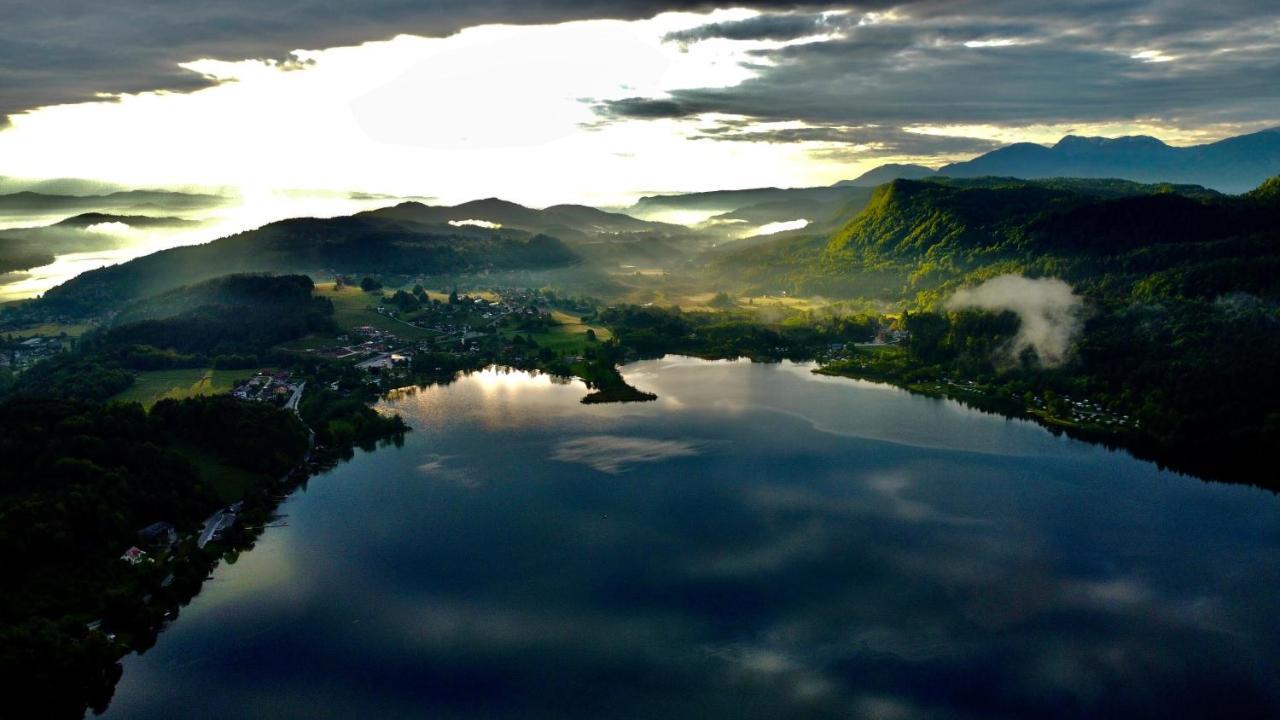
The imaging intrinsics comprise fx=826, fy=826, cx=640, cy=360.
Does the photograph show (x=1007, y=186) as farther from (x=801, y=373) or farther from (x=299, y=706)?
(x=299, y=706)

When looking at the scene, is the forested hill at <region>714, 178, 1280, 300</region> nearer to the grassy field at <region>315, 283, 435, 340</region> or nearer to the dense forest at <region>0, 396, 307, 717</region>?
the grassy field at <region>315, 283, 435, 340</region>

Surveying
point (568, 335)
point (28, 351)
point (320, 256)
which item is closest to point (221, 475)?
point (568, 335)

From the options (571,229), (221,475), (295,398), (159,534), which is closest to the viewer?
(159,534)

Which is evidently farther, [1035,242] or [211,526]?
[1035,242]

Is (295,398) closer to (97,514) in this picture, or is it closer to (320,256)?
(97,514)

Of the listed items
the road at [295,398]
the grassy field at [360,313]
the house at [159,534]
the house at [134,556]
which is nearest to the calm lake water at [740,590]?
the house at [134,556]

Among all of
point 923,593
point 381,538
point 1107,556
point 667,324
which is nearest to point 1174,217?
point 667,324

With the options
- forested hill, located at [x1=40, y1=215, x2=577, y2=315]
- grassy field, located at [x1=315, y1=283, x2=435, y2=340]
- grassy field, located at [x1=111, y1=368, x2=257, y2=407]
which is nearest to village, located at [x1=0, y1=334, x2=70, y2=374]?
grassy field, located at [x1=111, y1=368, x2=257, y2=407]
